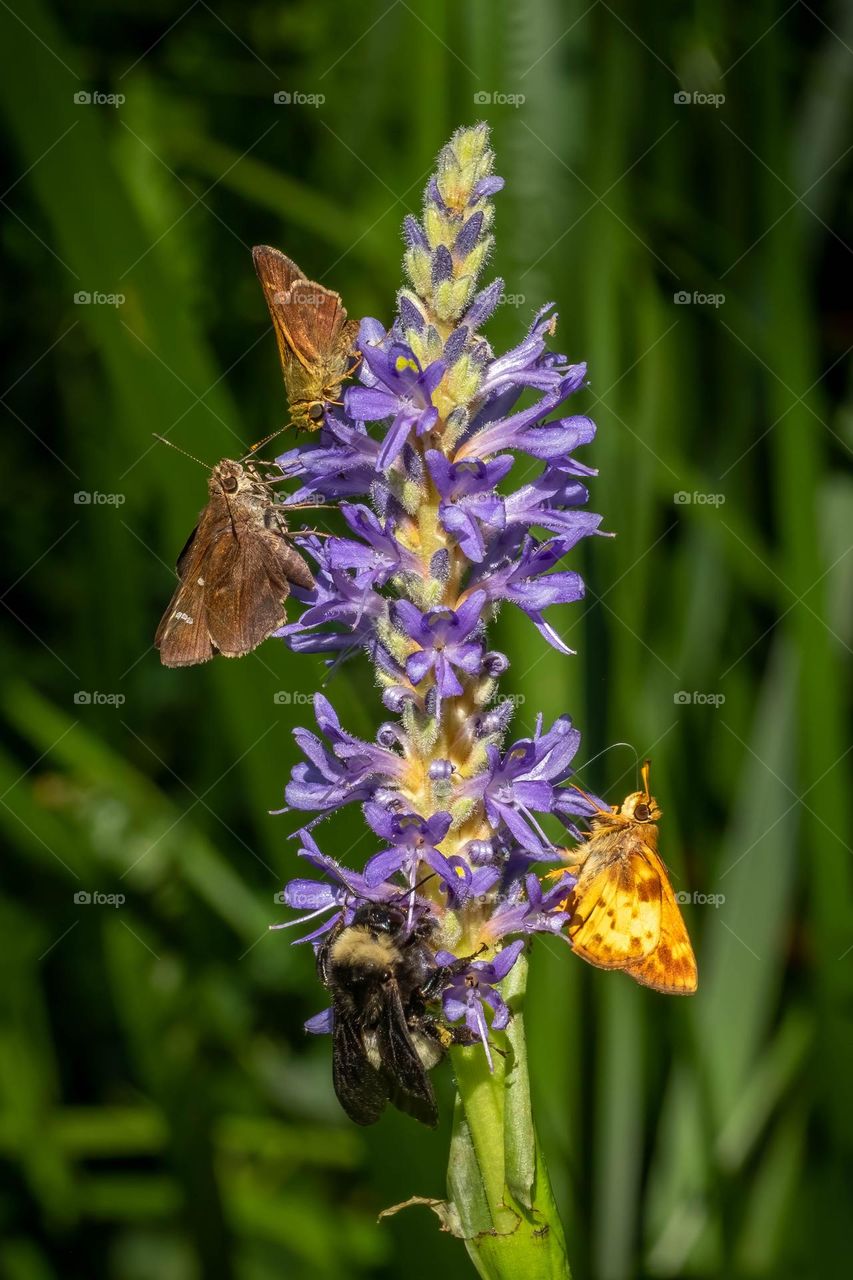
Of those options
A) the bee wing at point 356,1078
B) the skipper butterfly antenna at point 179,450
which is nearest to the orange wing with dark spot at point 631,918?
the bee wing at point 356,1078

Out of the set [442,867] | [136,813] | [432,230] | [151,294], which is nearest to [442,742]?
[442,867]

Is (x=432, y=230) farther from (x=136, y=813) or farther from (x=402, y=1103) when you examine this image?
(x=136, y=813)

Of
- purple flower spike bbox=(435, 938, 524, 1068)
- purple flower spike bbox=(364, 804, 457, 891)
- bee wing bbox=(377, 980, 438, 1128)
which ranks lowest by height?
bee wing bbox=(377, 980, 438, 1128)

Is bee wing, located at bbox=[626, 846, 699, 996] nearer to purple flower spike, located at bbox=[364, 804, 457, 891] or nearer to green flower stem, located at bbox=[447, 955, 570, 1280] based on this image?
green flower stem, located at bbox=[447, 955, 570, 1280]

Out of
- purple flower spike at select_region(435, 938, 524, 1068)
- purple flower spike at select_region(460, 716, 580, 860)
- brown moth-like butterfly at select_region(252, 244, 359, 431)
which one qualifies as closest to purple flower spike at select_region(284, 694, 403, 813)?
purple flower spike at select_region(460, 716, 580, 860)

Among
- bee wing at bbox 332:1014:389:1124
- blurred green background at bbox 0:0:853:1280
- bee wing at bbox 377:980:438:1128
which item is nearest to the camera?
bee wing at bbox 377:980:438:1128

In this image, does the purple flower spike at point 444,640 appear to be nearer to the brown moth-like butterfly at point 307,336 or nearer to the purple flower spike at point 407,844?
the purple flower spike at point 407,844
